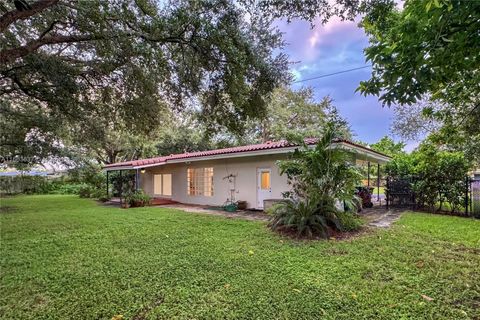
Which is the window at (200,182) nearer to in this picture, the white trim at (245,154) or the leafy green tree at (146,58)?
the white trim at (245,154)

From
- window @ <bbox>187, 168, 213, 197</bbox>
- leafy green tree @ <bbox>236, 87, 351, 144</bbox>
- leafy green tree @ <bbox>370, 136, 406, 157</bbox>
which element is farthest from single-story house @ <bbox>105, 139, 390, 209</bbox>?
leafy green tree @ <bbox>370, 136, 406, 157</bbox>

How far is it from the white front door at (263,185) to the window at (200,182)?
10.7 feet

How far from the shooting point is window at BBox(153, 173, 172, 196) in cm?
1720

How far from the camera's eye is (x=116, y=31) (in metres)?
5.39

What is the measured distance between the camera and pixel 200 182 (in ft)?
49.5

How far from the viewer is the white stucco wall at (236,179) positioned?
11.6m

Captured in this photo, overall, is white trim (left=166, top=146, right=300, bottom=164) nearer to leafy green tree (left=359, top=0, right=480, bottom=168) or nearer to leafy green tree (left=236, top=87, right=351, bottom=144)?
leafy green tree (left=359, top=0, right=480, bottom=168)

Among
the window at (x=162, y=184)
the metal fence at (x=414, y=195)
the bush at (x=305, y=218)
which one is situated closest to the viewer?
the bush at (x=305, y=218)

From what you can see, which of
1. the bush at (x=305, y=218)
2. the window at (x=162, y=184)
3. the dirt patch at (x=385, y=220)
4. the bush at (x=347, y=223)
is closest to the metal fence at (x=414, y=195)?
the dirt patch at (x=385, y=220)

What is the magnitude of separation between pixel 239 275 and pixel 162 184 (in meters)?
14.5

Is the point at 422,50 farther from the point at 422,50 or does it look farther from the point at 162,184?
the point at 162,184

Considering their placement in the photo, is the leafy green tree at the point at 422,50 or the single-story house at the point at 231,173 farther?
the single-story house at the point at 231,173

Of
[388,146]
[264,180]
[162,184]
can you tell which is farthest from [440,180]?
[388,146]

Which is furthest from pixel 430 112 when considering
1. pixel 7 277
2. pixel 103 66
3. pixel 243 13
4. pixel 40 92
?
pixel 40 92
